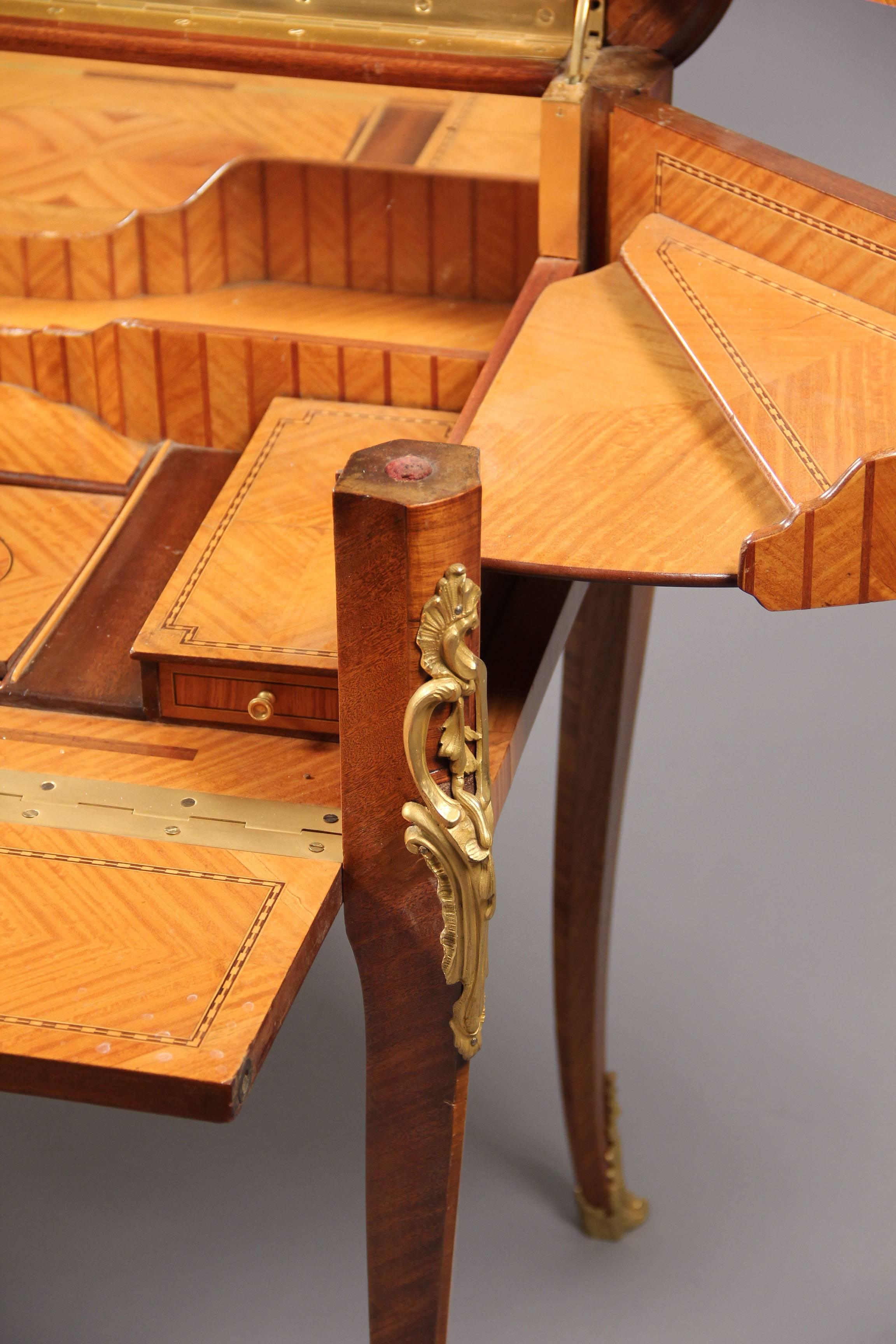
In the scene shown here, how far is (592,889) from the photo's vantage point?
3.33 metres

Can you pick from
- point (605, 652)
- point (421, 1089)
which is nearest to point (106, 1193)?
point (605, 652)

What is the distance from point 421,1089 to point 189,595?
0.58 metres

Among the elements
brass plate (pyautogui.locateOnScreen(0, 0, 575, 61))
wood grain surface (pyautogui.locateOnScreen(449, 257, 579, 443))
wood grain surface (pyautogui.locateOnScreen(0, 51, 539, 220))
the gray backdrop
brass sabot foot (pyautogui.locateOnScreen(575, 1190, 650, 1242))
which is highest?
brass plate (pyautogui.locateOnScreen(0, 0, 575, 61))

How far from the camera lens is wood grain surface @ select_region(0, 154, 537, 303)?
2.54m

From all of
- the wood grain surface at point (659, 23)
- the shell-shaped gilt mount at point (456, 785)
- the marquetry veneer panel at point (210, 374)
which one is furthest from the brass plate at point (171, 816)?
the wood grain surface at point (659, 23)

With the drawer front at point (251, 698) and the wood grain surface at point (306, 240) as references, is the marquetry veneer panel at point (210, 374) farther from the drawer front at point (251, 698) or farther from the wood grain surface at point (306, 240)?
the drawer front at point (251, 698)

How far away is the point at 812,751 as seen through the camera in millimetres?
4012

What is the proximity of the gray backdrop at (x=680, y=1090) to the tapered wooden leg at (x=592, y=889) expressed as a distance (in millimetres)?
100

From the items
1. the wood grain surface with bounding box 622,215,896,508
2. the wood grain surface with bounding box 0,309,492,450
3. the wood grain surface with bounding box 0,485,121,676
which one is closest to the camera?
the wood grain surface with bounding box 622,215,896,508

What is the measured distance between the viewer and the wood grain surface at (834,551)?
1722 millimetres

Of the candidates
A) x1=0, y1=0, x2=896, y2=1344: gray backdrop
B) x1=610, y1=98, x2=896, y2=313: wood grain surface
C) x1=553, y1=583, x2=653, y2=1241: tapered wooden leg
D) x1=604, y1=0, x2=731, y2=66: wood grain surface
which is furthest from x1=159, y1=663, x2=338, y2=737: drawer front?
x1=0, y1=0, x2=896, y2=1344: gray backdrop

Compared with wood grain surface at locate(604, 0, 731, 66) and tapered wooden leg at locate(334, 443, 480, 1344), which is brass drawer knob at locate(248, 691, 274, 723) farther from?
wood grain surface at locate(604, 0, 731, 66)

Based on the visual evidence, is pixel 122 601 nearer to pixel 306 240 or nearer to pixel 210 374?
pixel 210 374

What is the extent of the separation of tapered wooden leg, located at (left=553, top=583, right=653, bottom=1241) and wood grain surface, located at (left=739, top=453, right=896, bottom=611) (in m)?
1.37
